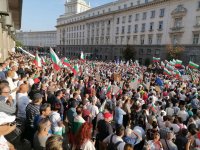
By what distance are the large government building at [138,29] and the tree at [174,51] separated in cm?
97

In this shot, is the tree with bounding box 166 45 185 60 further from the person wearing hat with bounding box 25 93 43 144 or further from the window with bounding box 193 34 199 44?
the person wearing hat with bounding box 25 93 43 144

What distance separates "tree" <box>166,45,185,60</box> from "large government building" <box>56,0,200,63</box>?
97cm

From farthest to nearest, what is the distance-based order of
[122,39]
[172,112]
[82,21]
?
[82,21], [122,39], [172,112]

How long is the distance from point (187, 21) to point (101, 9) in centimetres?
3221

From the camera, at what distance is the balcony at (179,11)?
133 feet

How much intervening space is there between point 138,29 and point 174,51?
49.1 ft

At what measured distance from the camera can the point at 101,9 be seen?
65375mm

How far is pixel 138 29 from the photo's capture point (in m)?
52.3

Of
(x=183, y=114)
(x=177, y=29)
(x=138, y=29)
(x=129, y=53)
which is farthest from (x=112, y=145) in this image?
(x=138, y=29)

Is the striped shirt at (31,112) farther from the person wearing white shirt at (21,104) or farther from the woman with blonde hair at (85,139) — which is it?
the woman with blonde hair at (85,139)

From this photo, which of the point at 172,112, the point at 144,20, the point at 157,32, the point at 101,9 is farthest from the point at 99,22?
the point at 172,112

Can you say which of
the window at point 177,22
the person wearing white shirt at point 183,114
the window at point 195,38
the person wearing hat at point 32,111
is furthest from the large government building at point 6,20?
the window at point 177,22

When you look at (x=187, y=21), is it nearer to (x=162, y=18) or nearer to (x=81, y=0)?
(x=162, y=18)

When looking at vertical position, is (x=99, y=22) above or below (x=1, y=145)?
above
